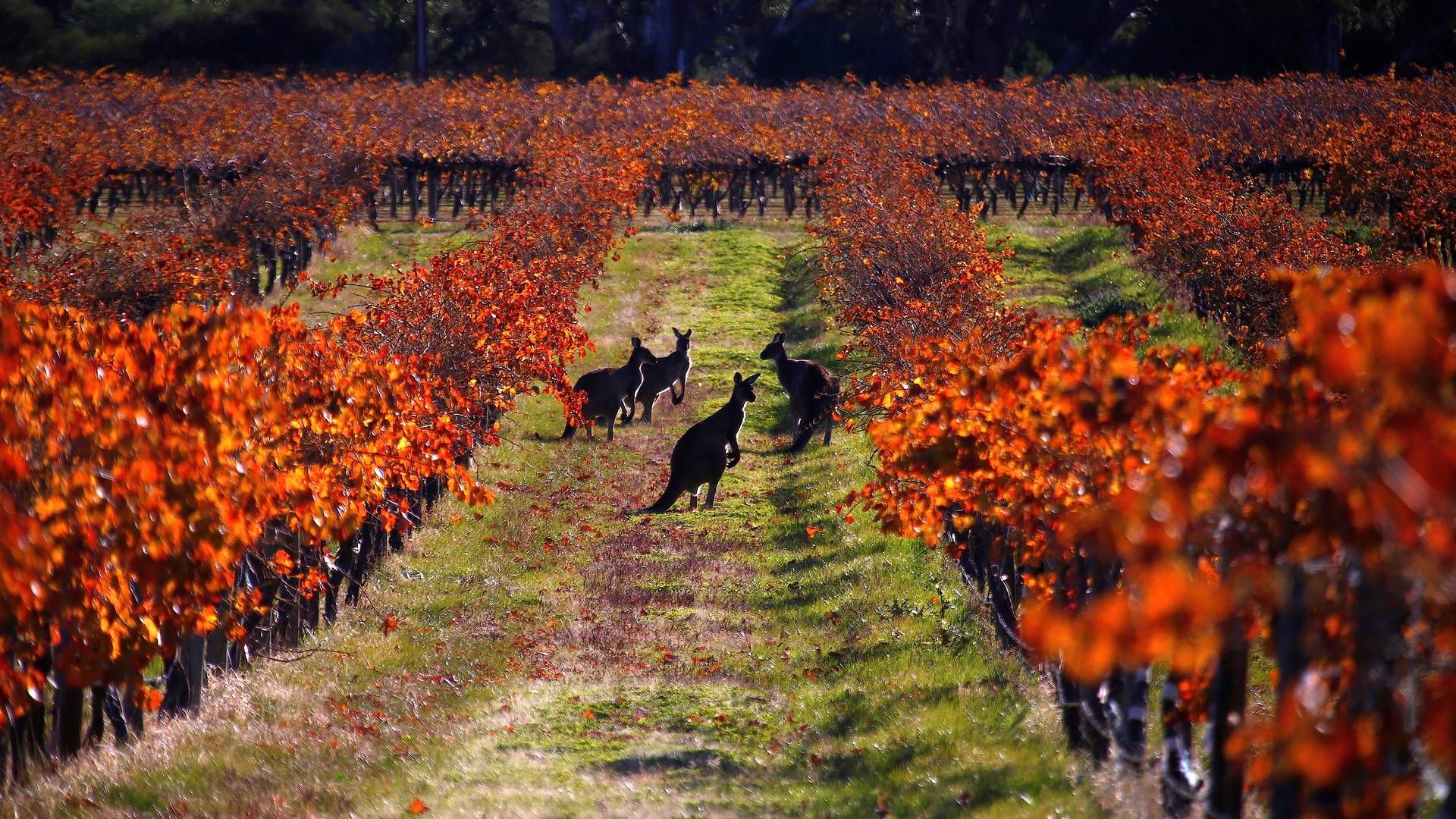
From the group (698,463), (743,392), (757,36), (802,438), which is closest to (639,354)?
(802,438)

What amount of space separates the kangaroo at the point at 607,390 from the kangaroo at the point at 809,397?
7.01 ft

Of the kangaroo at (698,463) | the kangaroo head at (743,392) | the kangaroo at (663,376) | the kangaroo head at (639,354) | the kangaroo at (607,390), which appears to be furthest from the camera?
the kangaroo at (663,376)

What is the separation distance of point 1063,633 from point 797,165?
36.9 meters

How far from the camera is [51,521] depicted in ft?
21.3

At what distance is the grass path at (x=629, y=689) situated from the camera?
7.96 meters

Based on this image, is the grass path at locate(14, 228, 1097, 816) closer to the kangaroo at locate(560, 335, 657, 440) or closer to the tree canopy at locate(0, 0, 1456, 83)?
the kangaroo at locate(560, 335, 657, 440)

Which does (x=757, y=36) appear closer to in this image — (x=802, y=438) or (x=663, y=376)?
(x=663, y=376)

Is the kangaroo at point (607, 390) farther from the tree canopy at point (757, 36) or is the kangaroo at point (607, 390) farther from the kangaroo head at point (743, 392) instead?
the tree canopy at point (757, 36)

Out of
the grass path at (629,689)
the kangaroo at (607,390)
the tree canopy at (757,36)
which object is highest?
the tree canopy at (757,36)

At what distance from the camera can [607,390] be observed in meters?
18.7

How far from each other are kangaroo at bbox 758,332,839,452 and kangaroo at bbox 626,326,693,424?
180 centimetres

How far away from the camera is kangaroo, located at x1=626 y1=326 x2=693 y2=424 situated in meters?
19.7

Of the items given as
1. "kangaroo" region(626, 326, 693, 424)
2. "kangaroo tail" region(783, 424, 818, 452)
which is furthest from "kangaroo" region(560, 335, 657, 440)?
"kangaroo tail" region(783, 424, 818, 452)

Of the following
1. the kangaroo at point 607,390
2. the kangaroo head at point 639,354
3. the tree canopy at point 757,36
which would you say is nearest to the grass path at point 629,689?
the kangaroo at point 607,390
